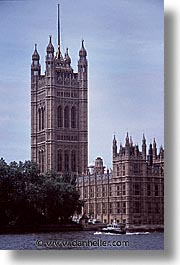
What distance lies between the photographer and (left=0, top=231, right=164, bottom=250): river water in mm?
3744

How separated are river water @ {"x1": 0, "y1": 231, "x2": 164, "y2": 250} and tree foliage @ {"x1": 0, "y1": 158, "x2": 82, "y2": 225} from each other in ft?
0.56

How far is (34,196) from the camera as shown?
4.11 meters

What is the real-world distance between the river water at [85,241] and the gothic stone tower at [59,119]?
396 mm

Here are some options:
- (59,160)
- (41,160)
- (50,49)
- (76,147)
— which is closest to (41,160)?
(41,160)

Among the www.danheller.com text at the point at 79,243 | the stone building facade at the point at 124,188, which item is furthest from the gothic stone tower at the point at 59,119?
the www.danheller.com text at the point at 79,243

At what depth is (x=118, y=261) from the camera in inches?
146

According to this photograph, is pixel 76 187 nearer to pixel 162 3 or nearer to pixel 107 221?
pixel 107 221

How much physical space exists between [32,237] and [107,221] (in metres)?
0.44

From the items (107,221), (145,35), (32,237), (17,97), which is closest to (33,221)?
(32,237)

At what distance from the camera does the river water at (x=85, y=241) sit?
12.3 feet

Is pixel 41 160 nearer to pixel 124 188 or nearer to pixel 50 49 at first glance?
pixel 124 188

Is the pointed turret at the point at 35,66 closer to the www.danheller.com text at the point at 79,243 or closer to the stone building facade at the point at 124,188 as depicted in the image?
the stone building facade at the point at 124,188

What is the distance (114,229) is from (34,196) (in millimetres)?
542

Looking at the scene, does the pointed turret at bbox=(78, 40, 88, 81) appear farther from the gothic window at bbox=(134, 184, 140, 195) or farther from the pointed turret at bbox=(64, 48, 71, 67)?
the gothic window at bbox=(134, 184, 140, 195)
